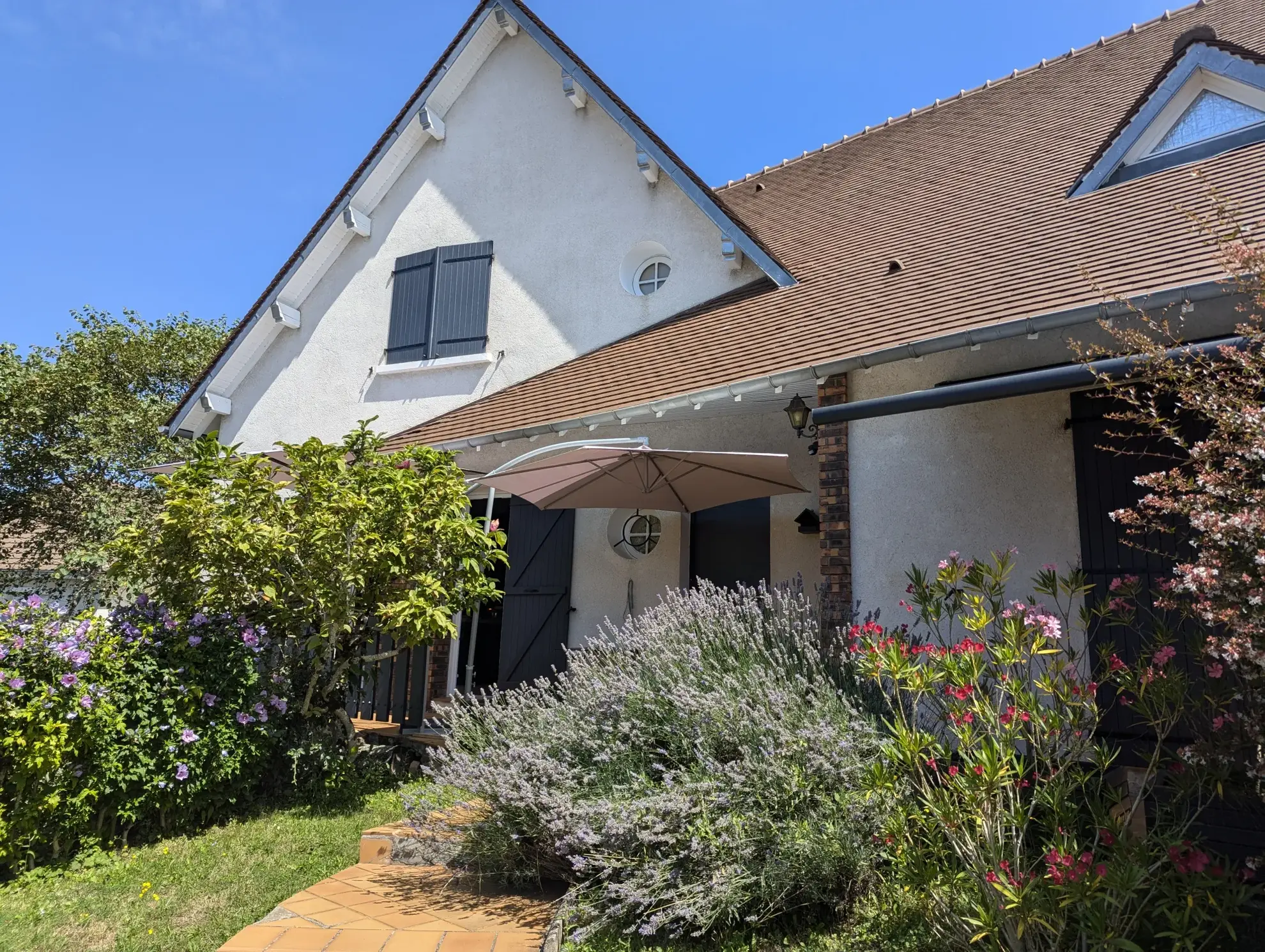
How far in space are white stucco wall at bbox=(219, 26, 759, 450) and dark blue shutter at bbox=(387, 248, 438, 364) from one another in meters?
0.18

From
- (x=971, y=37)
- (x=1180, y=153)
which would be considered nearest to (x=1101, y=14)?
(x=971, y=37)

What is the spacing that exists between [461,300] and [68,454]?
11837mm

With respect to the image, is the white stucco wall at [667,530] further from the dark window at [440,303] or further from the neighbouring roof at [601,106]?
the dark window at [440,303]

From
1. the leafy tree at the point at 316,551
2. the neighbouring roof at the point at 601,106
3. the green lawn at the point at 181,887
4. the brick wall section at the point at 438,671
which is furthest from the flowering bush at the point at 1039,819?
the brick wall section at the point at 438,671

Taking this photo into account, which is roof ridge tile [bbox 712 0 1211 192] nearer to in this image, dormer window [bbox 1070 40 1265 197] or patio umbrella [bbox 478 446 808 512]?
dormer window [bbox 1070 40 1265 197]

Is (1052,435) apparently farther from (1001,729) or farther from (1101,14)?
(1101,14)

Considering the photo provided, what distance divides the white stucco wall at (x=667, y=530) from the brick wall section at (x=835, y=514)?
1.16m

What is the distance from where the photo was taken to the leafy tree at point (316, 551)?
5891 millimetres

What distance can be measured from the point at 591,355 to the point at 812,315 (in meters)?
2.96

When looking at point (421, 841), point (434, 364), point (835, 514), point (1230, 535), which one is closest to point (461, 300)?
point (434, 364)

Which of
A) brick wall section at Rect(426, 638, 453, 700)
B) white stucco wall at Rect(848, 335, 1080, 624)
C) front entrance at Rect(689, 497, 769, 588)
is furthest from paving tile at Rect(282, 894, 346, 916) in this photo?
front entrance at Rect(689, 497, 769, 588)

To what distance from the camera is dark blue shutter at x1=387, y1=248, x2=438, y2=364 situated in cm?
1059

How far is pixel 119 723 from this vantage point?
5.00 m

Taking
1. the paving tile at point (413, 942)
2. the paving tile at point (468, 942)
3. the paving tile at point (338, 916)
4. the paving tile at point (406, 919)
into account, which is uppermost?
the paving tile at point (468, 942)
